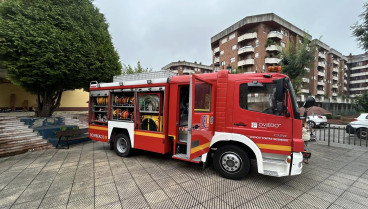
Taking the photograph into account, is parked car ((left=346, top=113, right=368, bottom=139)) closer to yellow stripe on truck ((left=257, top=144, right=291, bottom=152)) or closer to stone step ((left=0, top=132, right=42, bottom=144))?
yellow stripe on truck ((left=257, top=144, right=291, bottom=152))

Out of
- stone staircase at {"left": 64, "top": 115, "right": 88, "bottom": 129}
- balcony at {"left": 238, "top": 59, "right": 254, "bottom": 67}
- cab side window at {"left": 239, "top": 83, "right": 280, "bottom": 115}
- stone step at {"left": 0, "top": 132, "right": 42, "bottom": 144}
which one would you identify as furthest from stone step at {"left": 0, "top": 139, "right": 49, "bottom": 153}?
balcony at {"left": 238, "top": 59, "right": 254, "bottom": 67}

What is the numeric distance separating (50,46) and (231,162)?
862 cm

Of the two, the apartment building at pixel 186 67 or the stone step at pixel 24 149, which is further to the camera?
the apartment building at pixel 186 67

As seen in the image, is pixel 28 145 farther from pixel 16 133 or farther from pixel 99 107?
pixel 99 107

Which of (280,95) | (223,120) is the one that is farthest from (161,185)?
(280,95)

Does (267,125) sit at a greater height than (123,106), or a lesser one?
lesser

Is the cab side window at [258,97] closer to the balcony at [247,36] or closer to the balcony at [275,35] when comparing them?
the balcony at [247,36]

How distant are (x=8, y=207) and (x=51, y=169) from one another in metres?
1.81

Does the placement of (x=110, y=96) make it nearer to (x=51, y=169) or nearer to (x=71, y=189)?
(x=51, y=169)

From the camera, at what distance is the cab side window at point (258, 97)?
3.52m

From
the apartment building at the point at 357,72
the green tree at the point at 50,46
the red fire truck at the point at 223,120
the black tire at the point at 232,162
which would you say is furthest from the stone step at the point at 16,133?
the apartment building at the point at 357,72

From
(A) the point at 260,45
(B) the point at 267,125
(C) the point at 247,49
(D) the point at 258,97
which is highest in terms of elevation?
(A) the point at 260,45

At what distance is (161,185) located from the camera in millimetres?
3562

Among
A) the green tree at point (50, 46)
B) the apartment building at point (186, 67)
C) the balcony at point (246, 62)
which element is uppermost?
the apartment building at point (186, 67)
